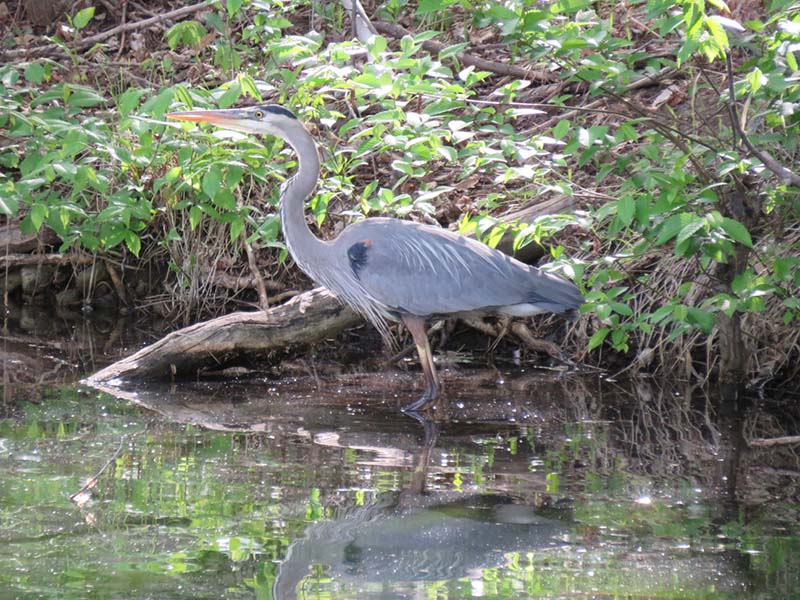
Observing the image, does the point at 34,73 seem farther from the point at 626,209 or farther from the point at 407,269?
the point at 626,209

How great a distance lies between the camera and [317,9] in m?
9.02

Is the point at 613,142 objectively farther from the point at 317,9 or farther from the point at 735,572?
the point at 317,9

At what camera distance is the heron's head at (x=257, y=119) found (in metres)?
6.46

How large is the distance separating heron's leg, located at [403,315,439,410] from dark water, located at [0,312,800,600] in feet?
0.53

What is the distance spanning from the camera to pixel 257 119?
6.55 m

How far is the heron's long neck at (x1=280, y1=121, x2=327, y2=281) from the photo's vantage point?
21.6 ft

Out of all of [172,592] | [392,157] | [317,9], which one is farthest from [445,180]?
[172,592]

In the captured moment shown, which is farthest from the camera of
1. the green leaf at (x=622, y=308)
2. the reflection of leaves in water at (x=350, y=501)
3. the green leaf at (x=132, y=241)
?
the green leaf at (x=132, y=241)

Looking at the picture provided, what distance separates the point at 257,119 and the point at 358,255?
1.00 m

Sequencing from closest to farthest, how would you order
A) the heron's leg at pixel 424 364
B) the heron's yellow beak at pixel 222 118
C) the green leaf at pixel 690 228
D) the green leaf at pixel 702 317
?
1. the green leaf at pixel 690 228
2. the green leaf at pixel 702 317
3. the heron's leg at pixel 424 364
4. the heron's yellow beak at pixel 222 118

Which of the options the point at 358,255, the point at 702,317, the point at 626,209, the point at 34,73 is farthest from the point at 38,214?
the point at 702,317

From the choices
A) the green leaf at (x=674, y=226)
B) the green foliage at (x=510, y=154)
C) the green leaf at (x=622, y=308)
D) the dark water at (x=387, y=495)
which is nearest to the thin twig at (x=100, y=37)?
the green foliage at (x=510, y=154)

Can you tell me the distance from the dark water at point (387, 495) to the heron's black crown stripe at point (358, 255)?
0.73 meters

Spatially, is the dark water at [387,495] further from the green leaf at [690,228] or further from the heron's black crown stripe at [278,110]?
the heron's black crown stripe at [278,110]
